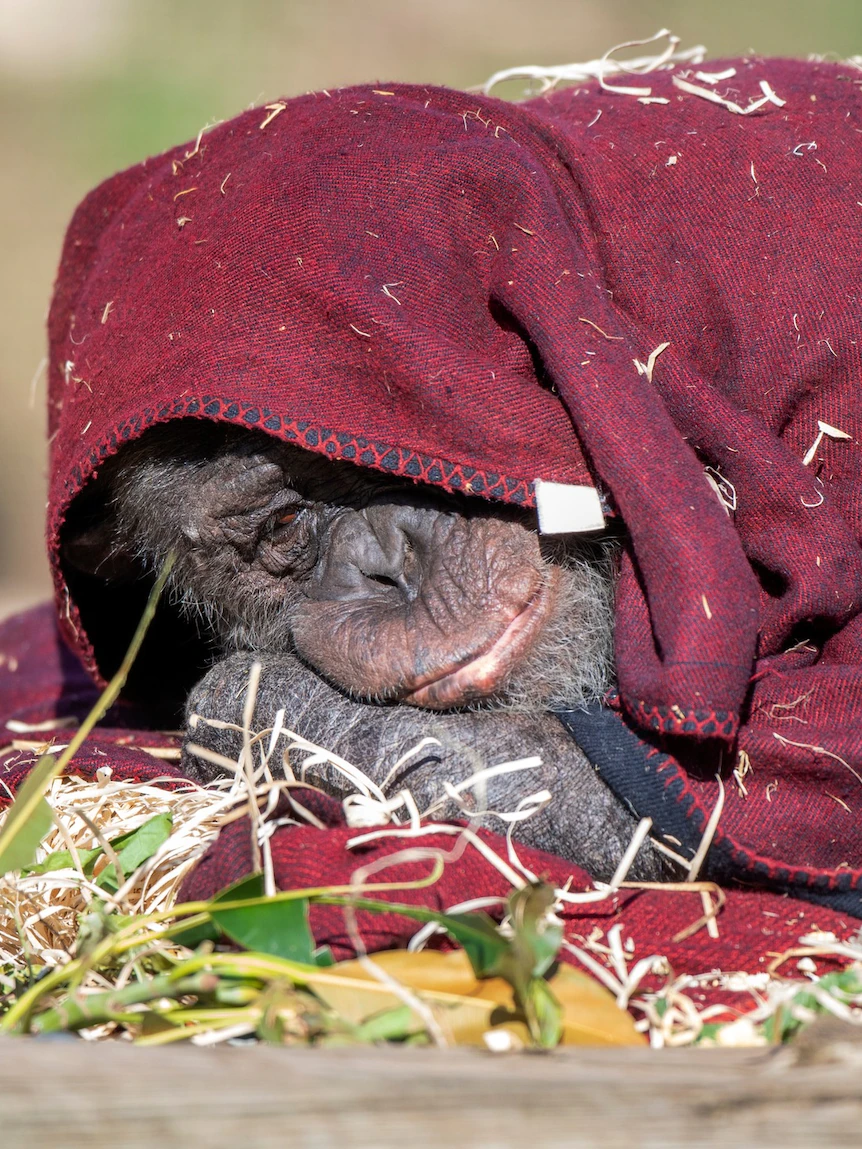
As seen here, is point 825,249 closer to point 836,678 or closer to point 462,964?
point 836,678

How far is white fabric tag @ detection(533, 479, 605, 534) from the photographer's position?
1892 mm

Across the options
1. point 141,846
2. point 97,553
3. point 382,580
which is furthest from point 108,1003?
point 97,553

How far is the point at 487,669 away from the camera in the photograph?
198cm

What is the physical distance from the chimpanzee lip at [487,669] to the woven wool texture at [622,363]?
173 millimetres

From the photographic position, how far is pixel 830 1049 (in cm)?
110

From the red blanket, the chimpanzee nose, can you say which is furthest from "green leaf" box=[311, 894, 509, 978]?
the chimpanzee nose

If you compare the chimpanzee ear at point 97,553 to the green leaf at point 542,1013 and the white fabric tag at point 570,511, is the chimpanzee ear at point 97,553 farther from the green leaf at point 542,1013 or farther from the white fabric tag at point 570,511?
the green leaf at point 542,1013

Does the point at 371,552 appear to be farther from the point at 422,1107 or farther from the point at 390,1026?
the point at 422,1107

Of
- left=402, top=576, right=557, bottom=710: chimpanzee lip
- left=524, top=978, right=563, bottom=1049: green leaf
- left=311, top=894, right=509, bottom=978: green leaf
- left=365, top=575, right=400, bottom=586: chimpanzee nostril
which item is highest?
left=365, top=575, right=400, bottom=586: chimpanzee nostril

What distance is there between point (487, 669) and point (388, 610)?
207mm

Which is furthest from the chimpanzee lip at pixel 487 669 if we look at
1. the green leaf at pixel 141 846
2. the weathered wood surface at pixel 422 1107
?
the weathered wood surface at pixel 422 1107

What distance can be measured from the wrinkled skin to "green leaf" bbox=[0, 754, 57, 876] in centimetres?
64

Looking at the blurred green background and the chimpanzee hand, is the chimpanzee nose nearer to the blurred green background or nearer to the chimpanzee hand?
the chimpanzee hand

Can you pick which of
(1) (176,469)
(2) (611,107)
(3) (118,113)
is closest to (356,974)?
(1) (176,469)
